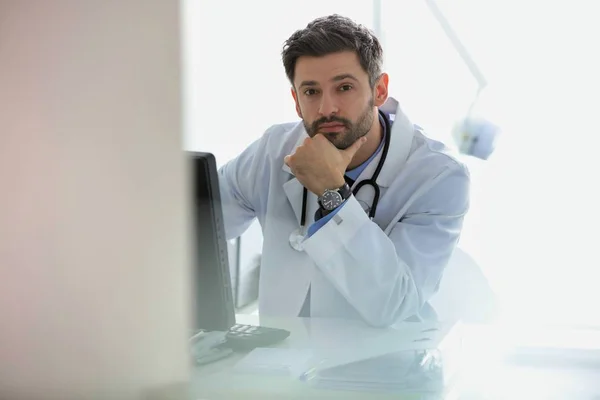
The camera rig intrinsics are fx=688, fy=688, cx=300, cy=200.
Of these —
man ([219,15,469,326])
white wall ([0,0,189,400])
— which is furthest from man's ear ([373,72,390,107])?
white wall ([0,0,189,400])

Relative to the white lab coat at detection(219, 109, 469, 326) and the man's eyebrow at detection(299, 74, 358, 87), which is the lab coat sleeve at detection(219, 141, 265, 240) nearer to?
the white lab coat at detection(219, 109, 469, 326)

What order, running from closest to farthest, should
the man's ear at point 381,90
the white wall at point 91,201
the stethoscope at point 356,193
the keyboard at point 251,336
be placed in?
the white wall at point 91,201, the keyboard at point 251,336, the stethoscope at point 356,193, the man's ear at point 381,90

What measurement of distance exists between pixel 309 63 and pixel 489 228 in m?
0.47

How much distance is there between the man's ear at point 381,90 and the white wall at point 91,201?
78cm

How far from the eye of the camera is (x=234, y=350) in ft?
2.82

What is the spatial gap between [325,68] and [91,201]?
28.0 inches

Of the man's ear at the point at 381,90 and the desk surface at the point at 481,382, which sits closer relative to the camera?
the desk surface at the point at 481,382

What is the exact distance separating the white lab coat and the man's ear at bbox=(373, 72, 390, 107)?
0.23ft

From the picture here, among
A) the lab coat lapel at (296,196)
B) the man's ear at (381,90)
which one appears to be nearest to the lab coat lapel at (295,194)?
the lab coat lapel at (296,196)

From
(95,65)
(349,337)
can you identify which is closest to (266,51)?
(349,337)

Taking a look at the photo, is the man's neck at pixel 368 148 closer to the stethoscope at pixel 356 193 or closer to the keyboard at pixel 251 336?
the stethoscope at pixel 356 193

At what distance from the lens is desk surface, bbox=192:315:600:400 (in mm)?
713

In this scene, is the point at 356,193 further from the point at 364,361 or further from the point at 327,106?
the point at 364,361

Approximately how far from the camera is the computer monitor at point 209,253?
0.75m
